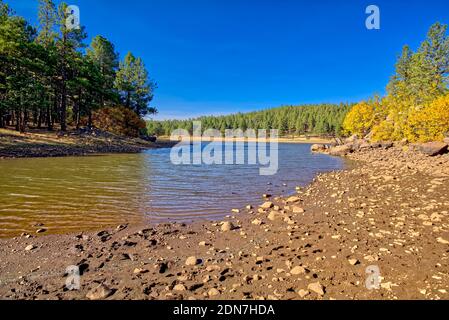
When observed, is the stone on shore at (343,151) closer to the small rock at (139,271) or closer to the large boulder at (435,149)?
the large boulder at (435,149)

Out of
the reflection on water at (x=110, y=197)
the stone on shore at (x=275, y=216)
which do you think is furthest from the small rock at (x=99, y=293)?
the stone on shore at (x=275, y=216)

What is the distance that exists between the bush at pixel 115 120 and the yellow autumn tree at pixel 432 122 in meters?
46.4

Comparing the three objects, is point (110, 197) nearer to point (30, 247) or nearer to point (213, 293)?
point (30, 247)

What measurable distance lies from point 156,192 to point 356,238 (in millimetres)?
9669

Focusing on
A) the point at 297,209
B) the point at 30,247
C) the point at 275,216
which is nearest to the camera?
the point at 30,247

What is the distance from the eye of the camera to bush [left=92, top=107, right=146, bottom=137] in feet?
170

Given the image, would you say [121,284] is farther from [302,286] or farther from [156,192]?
[156,192]

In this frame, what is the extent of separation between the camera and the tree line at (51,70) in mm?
31609

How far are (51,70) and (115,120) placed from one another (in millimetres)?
16492

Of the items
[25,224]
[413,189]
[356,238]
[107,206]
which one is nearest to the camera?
[356,238]

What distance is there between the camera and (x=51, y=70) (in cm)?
3631

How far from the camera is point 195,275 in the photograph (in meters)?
5.04

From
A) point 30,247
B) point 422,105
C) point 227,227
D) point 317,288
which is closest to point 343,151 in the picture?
point 422,105
